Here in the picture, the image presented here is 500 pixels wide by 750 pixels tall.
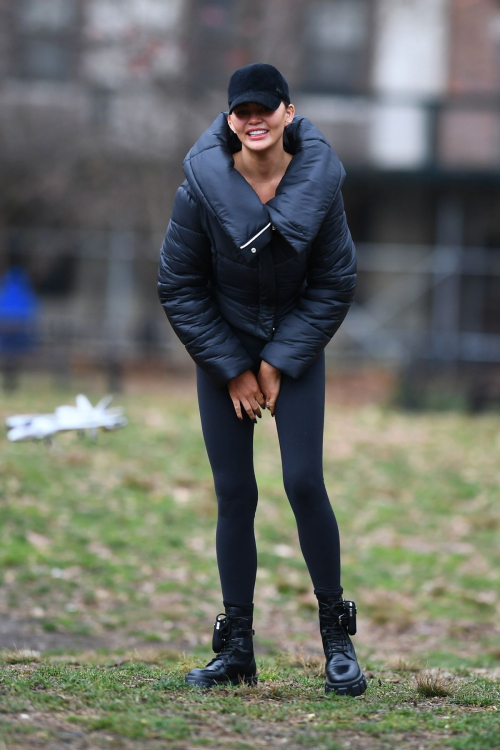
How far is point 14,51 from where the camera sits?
19.6m

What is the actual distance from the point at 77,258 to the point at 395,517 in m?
12.7

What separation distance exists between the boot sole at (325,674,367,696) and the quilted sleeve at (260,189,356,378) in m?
1.11

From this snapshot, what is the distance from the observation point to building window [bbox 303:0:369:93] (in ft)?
69.1

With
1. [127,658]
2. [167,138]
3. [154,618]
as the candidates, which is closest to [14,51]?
[167,138]

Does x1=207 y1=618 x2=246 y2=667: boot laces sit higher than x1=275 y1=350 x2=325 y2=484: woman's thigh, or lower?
lower

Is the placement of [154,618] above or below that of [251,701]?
below

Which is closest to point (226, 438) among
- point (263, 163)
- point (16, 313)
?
point (263, 163)

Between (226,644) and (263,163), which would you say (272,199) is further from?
(226,644)

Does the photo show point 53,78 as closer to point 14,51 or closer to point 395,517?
point 14,51

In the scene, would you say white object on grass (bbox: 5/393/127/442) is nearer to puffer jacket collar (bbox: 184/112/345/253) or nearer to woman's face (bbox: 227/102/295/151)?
puffer jacket collar (bbox: 184/112/345/253)

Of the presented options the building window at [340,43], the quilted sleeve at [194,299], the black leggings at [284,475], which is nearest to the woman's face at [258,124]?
the quilted sleeve at [194,299]

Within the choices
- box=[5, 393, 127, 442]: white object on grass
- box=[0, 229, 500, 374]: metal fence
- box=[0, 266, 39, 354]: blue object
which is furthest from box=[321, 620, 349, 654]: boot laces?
box=[0, 229, 500, 374]: metal fence

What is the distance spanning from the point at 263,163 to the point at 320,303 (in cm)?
54

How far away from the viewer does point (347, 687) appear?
3.76 meters
